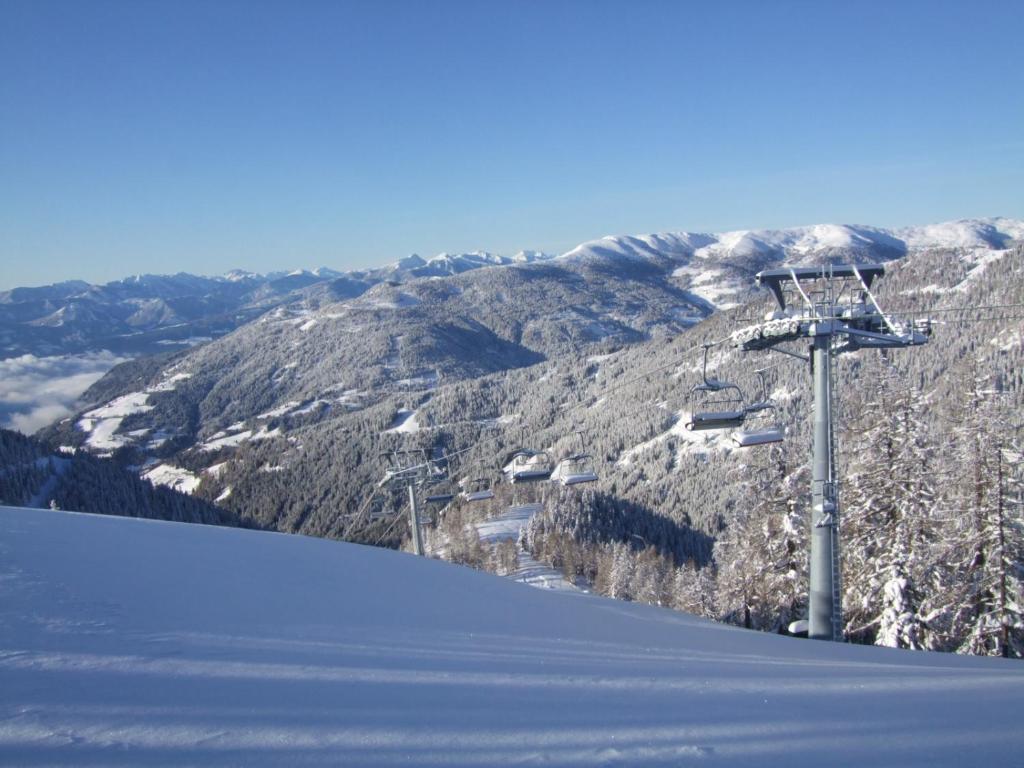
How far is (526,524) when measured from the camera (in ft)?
273

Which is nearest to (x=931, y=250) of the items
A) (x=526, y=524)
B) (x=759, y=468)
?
(x=526, y=524)

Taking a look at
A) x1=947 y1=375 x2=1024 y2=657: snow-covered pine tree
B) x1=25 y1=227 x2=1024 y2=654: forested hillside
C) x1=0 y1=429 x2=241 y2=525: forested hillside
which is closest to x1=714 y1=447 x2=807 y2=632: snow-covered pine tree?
x1=25 y1=227 x2=1024 y2=654: forested hillside

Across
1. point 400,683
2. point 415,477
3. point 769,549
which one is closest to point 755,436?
point 400,683

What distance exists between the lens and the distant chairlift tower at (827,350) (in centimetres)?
955

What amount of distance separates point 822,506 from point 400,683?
7671 mm

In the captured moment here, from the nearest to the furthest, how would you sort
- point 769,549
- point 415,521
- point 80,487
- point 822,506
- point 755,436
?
1. point 822,506
2. point 755,436
3. point 415,521
4. point 769,549
5. point 80,487

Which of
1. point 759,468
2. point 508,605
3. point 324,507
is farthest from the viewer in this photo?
point 324,507

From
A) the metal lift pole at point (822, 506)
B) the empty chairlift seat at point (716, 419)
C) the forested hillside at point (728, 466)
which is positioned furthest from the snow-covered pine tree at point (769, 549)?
the metal lift pole at point (822, 506)

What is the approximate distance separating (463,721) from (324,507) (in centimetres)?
11978

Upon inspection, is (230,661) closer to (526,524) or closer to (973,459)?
(973,459)

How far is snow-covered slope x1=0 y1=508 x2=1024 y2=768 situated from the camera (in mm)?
3568

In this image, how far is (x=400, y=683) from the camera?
14.9 feet

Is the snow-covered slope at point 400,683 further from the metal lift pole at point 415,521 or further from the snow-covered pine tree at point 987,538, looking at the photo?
the metal lift pole at point 415,521

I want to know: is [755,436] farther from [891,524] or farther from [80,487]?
[80,487]
